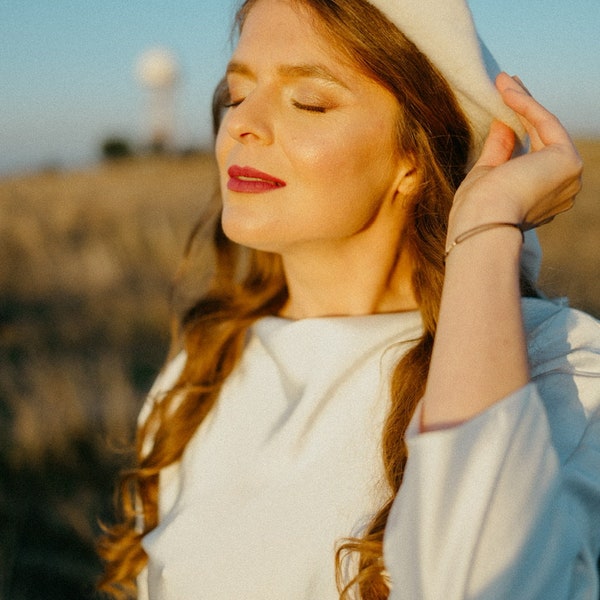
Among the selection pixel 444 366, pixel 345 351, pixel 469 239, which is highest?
pixel 469 239

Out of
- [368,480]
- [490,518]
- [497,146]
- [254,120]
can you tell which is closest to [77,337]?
[254,120]

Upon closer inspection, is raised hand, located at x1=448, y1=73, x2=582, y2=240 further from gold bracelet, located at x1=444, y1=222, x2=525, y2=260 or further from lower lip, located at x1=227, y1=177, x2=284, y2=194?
lower lip, located at x1=227, y1=177, x2=284, y2=194

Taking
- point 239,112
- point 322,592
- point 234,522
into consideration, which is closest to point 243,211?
point 239,112

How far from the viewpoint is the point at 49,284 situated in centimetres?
801

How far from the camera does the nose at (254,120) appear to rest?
6.84ft

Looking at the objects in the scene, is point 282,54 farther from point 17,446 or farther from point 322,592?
point 17,446

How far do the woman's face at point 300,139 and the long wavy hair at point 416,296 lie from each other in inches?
2.4

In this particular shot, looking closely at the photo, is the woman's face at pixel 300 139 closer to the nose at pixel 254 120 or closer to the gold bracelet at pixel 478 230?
the nose at pixel 254 120

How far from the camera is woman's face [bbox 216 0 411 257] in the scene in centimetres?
205

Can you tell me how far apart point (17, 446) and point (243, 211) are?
3.03 metres

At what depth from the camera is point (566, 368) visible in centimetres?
175

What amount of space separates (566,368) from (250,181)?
106 cm

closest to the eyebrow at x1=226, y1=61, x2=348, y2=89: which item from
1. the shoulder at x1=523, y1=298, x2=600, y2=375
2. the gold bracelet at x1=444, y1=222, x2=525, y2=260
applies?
the gold bracelet at x1=444, y1=222, x2=525, y2=260

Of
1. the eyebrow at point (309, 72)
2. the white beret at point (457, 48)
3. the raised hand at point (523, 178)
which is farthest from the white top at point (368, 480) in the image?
the eyebrow at point (309, 72)
